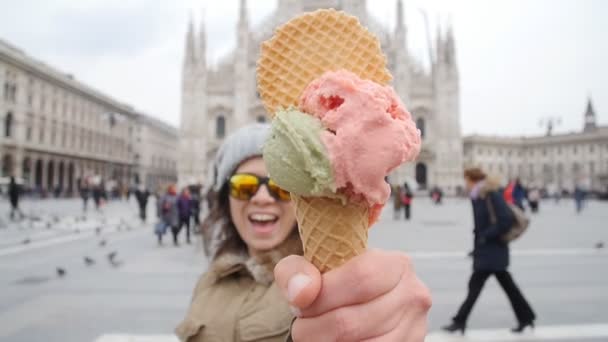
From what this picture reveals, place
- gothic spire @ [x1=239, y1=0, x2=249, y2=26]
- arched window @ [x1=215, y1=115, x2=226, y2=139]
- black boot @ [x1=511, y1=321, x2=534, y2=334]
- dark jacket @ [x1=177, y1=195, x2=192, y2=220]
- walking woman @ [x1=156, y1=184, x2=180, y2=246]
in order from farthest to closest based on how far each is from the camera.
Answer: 1. arched window @ [x1=215, y1=115, x2=226, y2=139]
2. gothic spire @ [x1=239, y1=0, x2=249, y2=26]
3. dark jacket @ [x1=177, y1=195, x2=192, y2=220]
4. walking woman @ [x1=156, y1=184, x2=180, y2=246]
5. black boot @ [x1=511, y1=321, x2=534, y2=334]

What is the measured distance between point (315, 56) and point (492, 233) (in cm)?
269

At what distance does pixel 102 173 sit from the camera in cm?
4216

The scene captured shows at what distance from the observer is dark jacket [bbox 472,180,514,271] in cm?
307

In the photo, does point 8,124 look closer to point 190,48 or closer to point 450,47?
point 190,48

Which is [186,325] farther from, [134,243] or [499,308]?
[134,243]

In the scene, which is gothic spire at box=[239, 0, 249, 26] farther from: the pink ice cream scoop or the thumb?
the thumb

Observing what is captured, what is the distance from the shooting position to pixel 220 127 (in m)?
31.7

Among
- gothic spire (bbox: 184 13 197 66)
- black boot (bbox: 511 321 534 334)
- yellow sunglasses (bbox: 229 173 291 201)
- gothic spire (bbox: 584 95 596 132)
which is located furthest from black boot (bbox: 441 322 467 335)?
gothic spire (bbox: 584 95 596 132)

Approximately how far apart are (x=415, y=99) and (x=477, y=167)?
98.2 ft

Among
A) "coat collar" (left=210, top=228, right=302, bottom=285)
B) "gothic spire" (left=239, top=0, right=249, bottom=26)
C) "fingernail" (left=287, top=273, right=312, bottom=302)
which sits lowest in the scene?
"coat collar" (left=210, top=228, right=302, bottom=285)

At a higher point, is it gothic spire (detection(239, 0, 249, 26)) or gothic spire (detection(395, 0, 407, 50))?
gothic spire (detection(239, 0, 249, 26))

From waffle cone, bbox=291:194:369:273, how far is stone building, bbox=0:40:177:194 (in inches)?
1146

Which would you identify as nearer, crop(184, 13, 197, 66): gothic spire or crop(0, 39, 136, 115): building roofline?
crop(0, 39, 136, 115): building roofline

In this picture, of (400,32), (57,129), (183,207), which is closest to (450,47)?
(400,32)
